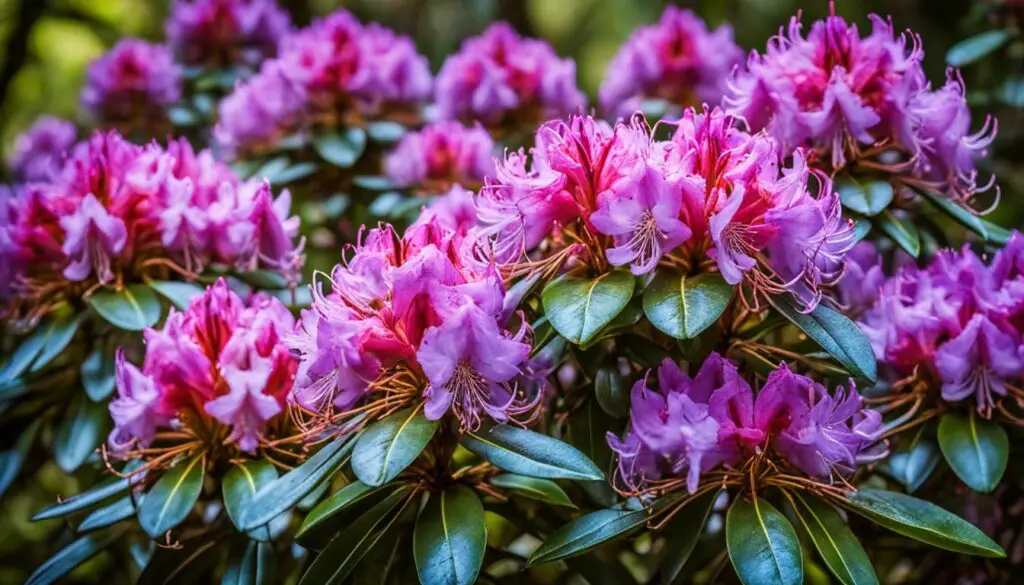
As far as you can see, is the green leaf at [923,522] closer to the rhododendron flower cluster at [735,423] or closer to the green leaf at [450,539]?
the rhododendron flower cluster at [735,423]

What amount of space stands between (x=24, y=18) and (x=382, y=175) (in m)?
0.98

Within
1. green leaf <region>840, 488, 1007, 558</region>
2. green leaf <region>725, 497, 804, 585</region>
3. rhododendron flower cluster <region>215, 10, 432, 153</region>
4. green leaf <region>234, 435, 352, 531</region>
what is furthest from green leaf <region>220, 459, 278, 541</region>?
rhododendron flower cluster <region>215, 10, 432, 153</region>

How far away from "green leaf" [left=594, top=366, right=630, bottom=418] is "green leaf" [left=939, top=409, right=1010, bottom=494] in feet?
1.34

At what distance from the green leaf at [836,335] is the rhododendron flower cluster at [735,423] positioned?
0.05 m

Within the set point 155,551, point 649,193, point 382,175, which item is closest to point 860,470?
point 649,193

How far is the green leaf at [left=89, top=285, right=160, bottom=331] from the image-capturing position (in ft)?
4.40

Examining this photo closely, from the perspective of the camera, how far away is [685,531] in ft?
3.76

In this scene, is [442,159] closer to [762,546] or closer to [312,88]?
[312,88]

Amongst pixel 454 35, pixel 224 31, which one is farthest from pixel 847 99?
pixel 454 35

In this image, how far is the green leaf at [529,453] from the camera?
0.99 m

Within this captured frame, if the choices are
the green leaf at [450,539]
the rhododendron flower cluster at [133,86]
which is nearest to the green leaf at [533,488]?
the green leaf at [450,539]

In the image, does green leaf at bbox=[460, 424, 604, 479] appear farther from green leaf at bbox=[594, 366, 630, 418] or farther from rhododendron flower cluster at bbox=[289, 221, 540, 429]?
green leaf at bbox=[594, 366, 630, 418]

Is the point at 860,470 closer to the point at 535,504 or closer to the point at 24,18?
the point at 535,504

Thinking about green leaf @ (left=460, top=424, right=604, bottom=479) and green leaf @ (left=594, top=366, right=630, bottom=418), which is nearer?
green leaf @ (left=460, top=424, right=604, bottom=479)
